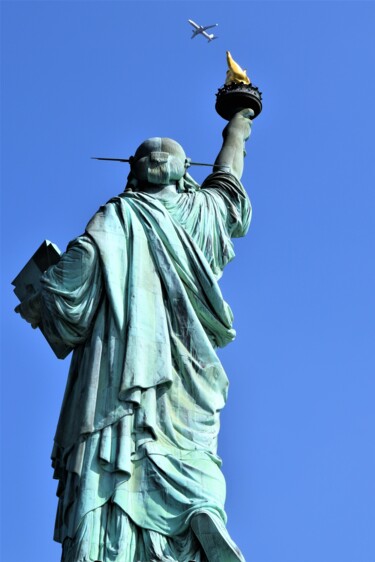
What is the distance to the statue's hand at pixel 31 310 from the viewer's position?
2233 centimetres

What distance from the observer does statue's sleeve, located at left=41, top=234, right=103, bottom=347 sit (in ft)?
71.5

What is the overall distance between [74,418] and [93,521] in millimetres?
1657

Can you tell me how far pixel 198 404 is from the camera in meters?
21.5

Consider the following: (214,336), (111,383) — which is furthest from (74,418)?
(214,336)

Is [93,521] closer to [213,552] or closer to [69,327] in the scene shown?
[213,552]

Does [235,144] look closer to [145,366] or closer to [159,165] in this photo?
[159,165]

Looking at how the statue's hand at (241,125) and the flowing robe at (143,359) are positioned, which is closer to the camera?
the flowing robe at (143,359)

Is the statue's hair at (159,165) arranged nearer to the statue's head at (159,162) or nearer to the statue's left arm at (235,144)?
the statue's head at (159,162)

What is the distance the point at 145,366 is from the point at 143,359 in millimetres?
99

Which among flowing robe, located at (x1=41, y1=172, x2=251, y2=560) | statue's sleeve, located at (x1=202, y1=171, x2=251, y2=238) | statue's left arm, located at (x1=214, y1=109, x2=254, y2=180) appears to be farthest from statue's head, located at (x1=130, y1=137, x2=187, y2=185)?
statue's left arm, located at (x1=214, y1=109, x2=254, y2=180)

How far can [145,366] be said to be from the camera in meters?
21.3

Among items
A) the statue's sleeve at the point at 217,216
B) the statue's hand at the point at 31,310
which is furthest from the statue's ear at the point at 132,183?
the statue's hand at the point at 31,310

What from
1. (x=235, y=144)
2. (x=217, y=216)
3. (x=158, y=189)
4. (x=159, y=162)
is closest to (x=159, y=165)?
(x=159, y=162)

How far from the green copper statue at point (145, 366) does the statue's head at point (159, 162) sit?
0.02 metres
